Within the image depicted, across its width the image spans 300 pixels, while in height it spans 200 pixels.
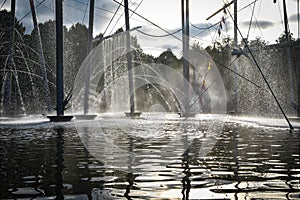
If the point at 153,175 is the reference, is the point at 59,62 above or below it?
above

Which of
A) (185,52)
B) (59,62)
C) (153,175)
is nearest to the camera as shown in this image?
(153,175)

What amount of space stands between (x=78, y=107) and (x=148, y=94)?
3389 cm

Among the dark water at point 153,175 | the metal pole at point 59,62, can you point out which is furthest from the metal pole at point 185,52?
the dark water at point 153,175

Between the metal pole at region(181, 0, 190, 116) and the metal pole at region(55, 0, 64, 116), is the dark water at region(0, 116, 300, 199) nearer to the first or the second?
the metal pole at region(55, 0, 64, 116)

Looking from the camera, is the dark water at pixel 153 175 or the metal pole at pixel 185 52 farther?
the metal pole at pixel 185 52

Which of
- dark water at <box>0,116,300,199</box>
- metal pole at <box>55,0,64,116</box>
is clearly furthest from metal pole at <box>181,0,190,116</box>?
dark water at <box>0,116,300,199</box>

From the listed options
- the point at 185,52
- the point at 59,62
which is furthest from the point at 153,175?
the point at 185,52

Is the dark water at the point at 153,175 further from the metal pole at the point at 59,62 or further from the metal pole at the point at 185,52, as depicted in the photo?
the metal pole at the point at 185,52

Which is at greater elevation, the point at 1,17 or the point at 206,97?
the point at 1,17

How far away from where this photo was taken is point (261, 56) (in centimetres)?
4216

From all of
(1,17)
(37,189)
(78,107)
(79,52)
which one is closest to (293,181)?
(37,189)

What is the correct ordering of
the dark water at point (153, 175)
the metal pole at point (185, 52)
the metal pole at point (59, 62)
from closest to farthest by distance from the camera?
the dark water at point (153, 175)
the metal pole at point (59, 62)
the metal pole at point (185, 52)

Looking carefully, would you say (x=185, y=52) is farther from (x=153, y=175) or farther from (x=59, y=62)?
(x=153, y=175)

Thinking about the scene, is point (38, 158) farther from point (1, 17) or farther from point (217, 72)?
point (217, 72)
